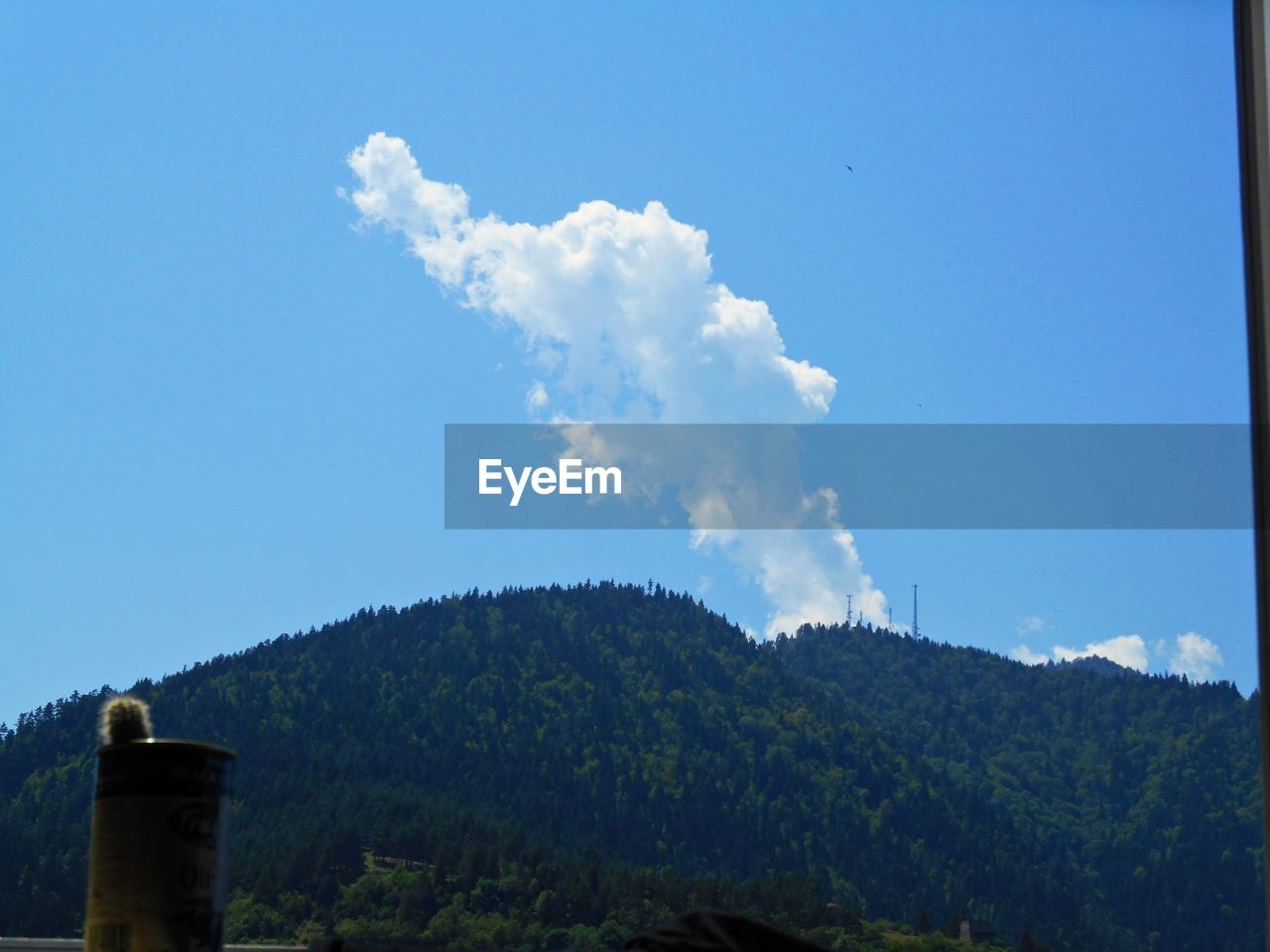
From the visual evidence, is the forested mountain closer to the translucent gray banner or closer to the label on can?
the translucent gray banner

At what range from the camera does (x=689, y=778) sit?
27.7ft

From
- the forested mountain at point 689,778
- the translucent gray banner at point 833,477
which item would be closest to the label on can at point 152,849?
the forested mountain at point 689,778

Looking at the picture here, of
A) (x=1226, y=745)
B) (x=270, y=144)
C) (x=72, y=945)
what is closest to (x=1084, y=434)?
(x=1226, y=745)

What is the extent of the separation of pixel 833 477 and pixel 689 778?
3.45m

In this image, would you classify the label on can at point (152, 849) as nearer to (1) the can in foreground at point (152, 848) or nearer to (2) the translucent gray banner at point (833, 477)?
(1) the can in foreground at point (152, 848)

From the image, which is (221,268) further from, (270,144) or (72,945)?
(72,945)

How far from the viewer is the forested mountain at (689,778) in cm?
706

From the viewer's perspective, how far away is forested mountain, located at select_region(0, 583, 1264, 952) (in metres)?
7.06

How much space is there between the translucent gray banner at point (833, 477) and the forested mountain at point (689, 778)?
1691 millimetres

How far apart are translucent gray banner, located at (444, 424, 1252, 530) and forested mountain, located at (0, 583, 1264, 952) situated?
5.55 ft

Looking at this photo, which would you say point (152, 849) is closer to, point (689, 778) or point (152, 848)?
point (152, 848)

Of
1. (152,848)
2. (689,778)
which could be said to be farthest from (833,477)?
(152,848)

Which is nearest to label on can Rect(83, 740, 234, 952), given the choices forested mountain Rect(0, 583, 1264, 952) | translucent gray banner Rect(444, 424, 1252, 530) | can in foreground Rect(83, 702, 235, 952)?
can in foreground Rect(83, 702, 235, 952)

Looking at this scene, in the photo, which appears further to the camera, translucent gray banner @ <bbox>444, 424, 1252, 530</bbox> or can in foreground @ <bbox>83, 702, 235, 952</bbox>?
translucent gray banner @ <bbox>444, 424, 1252, 530</bbox>
